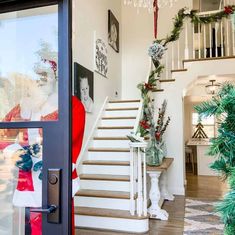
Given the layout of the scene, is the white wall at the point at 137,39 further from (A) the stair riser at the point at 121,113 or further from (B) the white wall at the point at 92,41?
(A) the stair riser at the point at 121,113

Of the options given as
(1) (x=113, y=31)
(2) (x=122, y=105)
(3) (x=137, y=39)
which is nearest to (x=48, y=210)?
(2) (x=122, y=105)

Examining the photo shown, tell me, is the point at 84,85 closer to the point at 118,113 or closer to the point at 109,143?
the point at 109,143

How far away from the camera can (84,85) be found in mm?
4055

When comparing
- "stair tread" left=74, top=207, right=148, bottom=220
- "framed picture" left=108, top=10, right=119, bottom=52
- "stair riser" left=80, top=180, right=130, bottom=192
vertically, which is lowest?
"stair tread" left=74, top=207, right=148, bottom=220

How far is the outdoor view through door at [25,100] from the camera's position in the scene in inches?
54.8

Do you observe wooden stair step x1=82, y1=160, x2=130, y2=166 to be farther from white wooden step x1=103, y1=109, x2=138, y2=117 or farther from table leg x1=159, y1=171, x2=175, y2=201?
white wooden step x1=103, y1=109, x2=138, y2=117

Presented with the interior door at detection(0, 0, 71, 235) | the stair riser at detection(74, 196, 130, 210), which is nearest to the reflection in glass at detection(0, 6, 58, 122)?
the interior door at detection(0, 0, 71, 235)

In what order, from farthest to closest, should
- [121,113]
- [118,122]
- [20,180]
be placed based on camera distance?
[121,113], [118,122], [20,180]

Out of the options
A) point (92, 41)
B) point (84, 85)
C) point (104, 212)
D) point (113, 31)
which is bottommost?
point (104, 212)

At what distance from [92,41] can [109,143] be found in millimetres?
1866

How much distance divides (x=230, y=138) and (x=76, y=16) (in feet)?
12.0

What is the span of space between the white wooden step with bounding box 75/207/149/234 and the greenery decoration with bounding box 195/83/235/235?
2.35 m

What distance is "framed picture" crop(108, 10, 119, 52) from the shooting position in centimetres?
555

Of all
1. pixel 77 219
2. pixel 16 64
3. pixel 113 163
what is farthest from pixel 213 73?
pixel 16 64
